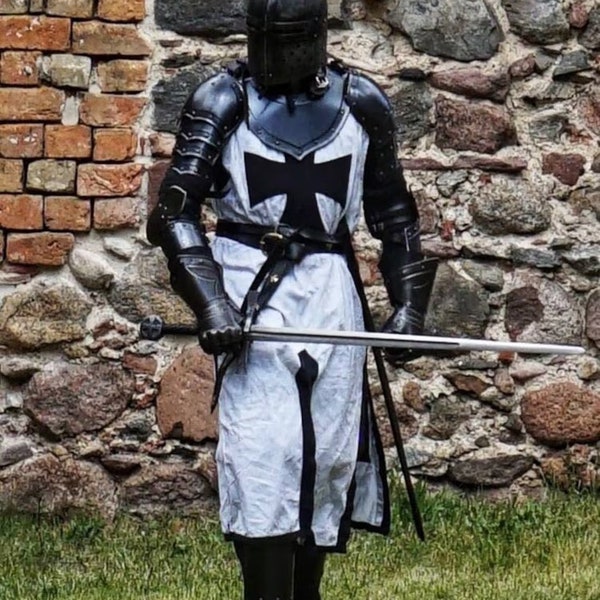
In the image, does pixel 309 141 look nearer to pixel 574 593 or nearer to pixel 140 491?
pixel 574 593

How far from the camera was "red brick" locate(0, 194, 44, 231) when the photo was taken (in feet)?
18.9

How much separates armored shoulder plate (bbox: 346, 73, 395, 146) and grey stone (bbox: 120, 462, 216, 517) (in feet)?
6.74

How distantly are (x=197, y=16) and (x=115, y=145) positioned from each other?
0.49 metres

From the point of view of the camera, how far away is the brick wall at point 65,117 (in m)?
5.75

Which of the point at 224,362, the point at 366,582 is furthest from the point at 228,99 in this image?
the point at 366,582

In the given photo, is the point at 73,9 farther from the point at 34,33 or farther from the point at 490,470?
the point at 490,470

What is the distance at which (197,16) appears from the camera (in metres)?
5.81

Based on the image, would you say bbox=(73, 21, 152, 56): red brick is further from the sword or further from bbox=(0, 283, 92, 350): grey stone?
the sword

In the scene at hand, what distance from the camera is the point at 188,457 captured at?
233 inches

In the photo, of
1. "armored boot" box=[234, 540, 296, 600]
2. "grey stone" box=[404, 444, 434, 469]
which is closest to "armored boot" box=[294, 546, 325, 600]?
"armored boot" box=[234, 540, 296, 600]

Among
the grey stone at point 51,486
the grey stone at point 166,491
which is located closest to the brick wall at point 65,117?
the grey stone at point 51,486

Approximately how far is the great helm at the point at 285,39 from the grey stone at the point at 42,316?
1.96 m

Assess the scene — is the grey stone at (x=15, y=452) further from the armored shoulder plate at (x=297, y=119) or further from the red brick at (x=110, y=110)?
the armored shoulder plate at (x=297, y=119)

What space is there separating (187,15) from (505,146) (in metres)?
1.13
